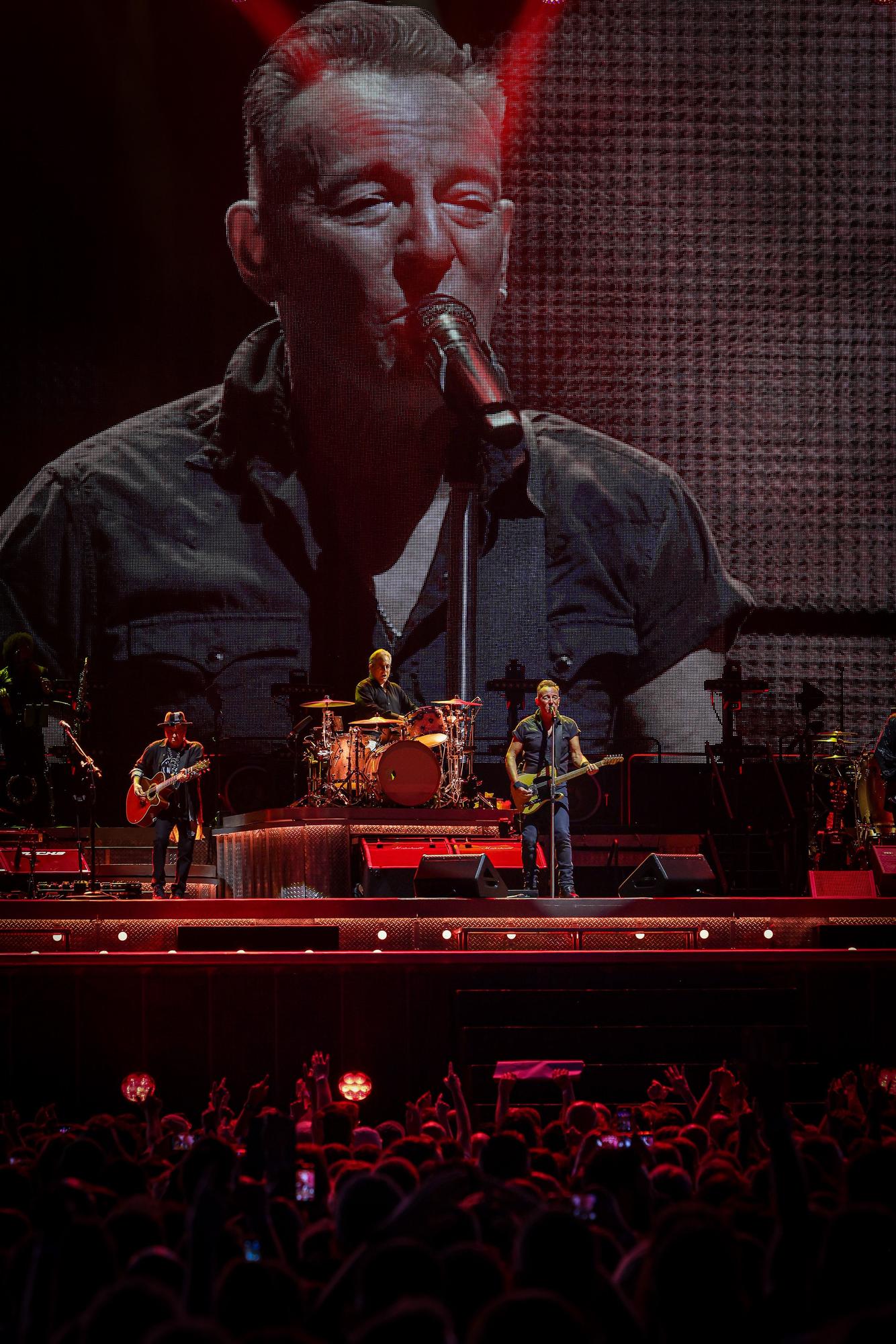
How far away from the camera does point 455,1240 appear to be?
260 centimetres

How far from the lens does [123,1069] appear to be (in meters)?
6.49

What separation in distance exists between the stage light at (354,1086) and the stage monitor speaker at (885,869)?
3942mm

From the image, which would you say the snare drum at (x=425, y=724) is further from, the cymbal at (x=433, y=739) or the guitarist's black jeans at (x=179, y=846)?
the guitarist's black jeans at (x=179, y=846)

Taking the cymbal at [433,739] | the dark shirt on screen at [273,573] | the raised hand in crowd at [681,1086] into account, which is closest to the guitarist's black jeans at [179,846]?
the cymbal at [433,739]

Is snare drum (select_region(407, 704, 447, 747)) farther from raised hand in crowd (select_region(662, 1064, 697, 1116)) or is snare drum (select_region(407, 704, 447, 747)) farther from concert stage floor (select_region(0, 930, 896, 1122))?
raised hand in crowd (select_region(662, 1064, 697, 1116))

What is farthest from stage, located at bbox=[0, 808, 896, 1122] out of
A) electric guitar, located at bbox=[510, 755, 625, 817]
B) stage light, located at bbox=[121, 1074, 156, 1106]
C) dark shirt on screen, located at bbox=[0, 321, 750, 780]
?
dark shirt on screen, located at bbox=[0, 321, 750, 780]

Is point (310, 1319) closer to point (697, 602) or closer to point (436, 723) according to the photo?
point (436, 723)

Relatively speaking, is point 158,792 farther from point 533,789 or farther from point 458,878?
point 533,789

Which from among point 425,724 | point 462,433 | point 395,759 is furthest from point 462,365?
point 395,759

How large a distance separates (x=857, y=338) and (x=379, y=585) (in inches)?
223

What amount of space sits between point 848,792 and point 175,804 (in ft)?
19.4

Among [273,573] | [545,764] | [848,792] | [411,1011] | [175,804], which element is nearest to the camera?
[411,1011]

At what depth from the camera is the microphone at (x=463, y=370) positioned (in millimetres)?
13078

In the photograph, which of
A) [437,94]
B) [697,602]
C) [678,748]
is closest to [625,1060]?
[678,748]
